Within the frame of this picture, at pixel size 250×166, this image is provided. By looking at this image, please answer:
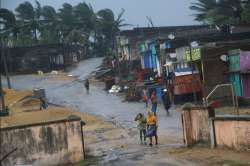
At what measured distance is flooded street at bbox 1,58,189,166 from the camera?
62.7ft

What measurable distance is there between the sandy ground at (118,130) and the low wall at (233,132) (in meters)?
0.33

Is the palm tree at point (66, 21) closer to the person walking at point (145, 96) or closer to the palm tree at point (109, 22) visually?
the palm tree at point (109, 22)

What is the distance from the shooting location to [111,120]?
33.5m

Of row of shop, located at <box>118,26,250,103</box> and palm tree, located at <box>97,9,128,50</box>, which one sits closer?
row of shop, located at <box>118,26,250,103</box>

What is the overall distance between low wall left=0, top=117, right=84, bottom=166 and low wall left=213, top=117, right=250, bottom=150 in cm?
475

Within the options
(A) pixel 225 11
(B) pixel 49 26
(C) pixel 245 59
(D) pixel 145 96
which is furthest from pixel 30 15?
(C) pixel 245 59

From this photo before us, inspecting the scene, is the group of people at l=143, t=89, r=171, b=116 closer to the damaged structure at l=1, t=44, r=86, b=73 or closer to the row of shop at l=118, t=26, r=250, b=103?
the row of shop at l=118, t=26, r=250, b=103

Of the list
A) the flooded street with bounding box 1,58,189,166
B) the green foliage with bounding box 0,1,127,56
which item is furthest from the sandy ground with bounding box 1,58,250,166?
the green foliage with bounding box 0,1,127,56

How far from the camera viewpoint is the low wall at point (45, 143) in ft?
59.9

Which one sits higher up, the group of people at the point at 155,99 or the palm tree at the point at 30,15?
the palm tree at the point at 30,15

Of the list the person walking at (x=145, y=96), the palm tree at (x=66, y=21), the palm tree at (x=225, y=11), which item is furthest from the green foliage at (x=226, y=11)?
the palm tree at (x=66, y=21)

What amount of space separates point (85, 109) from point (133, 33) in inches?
1095

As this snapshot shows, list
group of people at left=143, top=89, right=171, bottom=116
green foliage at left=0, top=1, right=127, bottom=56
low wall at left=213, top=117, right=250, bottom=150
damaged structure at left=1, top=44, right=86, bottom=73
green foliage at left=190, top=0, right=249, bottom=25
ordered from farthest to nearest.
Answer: green foliage at left=0, top=1, right=127, bottom=56
damaged structure at left=1, top=44, right=86, bottom=73
green foliage at left=190, top=0, right=249, bottom=25
group of people at left=143, top=89, right=171, bottom=116
low wall at left=213, top=117, right=250, bottom=150

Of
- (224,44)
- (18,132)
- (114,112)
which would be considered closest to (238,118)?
(18,132)
